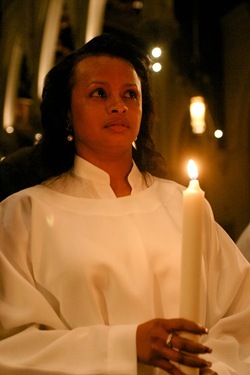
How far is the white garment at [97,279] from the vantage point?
5.81 feet

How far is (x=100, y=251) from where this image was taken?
196 centimetres

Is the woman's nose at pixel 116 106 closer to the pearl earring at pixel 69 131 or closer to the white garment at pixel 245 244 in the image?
the pearl earring at pixel 69 131

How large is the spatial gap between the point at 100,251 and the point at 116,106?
0.45 m

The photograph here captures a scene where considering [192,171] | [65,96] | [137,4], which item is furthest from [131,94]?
[137,4]

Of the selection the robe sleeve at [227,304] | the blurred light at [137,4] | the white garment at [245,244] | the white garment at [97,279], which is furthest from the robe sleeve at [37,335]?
the blurred light at [137,4]

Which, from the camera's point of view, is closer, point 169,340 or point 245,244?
point 169,340

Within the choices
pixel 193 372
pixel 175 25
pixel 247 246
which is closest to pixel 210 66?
pixel 175 25

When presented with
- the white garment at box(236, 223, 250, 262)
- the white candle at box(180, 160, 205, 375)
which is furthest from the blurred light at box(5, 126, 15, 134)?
the white candle at box(180, 160, 205, 375)

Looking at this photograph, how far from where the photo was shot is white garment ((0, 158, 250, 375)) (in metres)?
1.77

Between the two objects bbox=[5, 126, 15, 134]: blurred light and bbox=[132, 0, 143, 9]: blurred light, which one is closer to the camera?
bbox=[5, 126, 15, 134]: blurred light

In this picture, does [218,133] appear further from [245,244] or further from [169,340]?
[169,340]

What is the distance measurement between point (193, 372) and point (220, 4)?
32.1 feet

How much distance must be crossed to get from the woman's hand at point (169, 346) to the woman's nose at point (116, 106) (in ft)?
2.30

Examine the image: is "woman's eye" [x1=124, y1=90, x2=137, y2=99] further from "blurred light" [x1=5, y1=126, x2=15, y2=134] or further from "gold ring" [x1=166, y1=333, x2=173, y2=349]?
"blurred light" [x1=5, y1=126, x2=15, y2=134]
